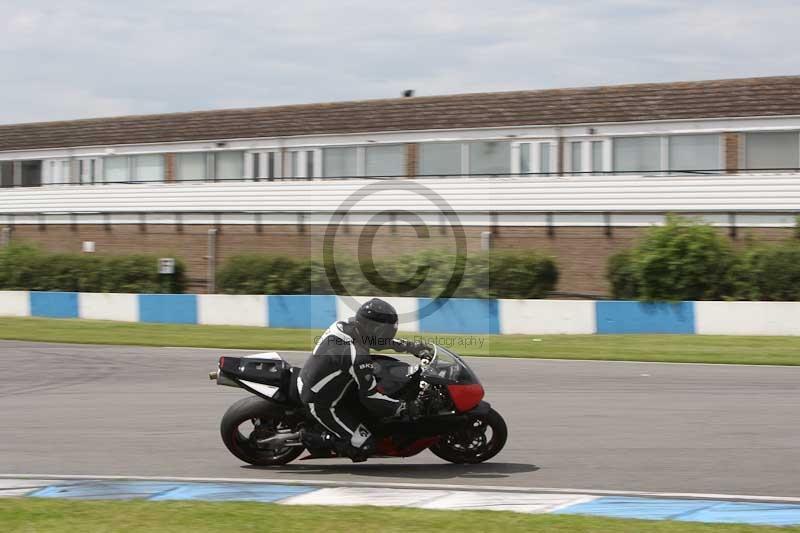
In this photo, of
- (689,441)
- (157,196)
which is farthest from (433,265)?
(689,441)

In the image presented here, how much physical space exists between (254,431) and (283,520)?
7.30 feet

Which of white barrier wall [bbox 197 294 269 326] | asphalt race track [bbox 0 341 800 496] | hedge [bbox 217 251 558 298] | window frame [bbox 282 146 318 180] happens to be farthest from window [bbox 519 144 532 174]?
asphalt race track [bbox 0 341 800 496]

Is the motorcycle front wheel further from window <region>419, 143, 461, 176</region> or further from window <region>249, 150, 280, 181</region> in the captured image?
window <region>249, 150, 280, 181</region>

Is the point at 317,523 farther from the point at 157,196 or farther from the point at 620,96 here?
the point at 157,196

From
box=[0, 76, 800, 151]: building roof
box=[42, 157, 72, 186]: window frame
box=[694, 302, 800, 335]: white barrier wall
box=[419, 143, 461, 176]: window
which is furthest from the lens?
A: box=[42, 157, 72, 186]: window frame

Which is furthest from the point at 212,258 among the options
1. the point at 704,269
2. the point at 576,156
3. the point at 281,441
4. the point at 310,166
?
the point at 281,441

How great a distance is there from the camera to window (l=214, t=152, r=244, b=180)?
127 feet

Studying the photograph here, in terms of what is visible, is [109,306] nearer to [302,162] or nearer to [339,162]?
[302,162]

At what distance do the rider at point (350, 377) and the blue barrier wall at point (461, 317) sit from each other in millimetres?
15447

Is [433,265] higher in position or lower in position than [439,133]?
lower

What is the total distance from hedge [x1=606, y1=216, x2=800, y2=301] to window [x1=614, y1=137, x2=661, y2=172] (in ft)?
18.5

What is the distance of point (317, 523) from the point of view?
6.78 meters

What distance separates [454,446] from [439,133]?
87.8 feet

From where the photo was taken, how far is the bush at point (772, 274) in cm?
2417
